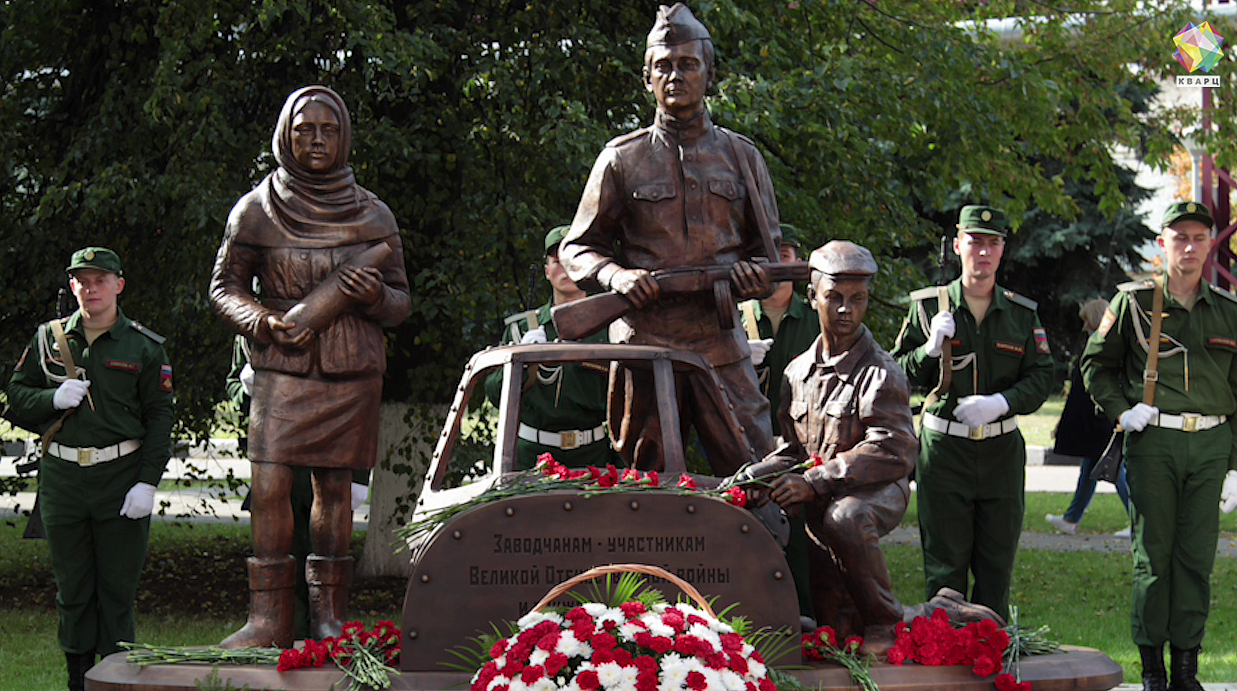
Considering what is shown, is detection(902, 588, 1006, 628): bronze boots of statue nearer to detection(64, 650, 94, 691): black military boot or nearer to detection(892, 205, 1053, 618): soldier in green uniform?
detection(892, 205, 1053, 618): soldier in green uniform

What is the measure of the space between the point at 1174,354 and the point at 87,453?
5.23 meters

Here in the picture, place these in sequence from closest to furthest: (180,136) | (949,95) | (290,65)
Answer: (180,136), (290,65), (949,95)

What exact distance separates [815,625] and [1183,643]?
2.35 meters

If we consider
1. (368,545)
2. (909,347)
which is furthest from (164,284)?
(909,347)

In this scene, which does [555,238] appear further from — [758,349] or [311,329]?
[311,329]

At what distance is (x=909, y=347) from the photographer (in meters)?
7.24

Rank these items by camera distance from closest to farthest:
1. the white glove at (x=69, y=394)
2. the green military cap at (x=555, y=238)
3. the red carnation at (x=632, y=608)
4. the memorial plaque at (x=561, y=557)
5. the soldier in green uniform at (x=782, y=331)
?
the red carnation at (x=632, y=608) < the memorial plaque at (x=561, y=557) < the white glove at (x=69, y=394) < the soldier in green uniform at (x=782, y=331) < the green military cap at (x=555, y=238)

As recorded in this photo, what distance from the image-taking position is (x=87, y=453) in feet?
23.2

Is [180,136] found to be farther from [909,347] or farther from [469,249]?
[909,347]

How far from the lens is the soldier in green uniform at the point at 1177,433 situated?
6.69 m

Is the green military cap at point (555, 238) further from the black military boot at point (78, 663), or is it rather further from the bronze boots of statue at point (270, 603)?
the black military boot at point (78, 663)

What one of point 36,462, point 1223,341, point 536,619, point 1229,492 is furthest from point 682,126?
point 36,462

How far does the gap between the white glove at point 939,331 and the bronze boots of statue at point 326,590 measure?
300cm

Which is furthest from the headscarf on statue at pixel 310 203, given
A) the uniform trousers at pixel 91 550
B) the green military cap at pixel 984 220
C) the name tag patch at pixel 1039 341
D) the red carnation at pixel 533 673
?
the name tag patch at pixel 1039 341
